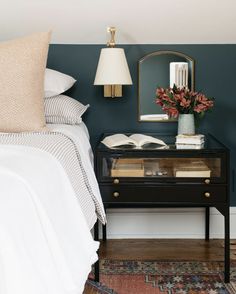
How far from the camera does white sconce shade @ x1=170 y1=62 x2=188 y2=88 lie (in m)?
3.33

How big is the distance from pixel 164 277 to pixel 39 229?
1.48 meters

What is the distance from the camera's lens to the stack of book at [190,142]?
111 inches

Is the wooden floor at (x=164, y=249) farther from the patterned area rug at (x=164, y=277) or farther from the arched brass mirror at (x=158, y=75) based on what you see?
the arched brass mirror at (x=158, y=75)

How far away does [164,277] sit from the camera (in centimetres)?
277

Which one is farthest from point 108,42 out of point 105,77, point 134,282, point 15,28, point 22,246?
point 22,246

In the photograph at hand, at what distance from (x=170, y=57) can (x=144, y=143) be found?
0.68 metres

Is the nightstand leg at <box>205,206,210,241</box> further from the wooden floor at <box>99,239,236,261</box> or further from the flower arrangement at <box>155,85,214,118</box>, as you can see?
the flower arrangement at <box>155,85,214,118</box>

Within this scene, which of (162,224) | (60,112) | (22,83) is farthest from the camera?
(162,224)

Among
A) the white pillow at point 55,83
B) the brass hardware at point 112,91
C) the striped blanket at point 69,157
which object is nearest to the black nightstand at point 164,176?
the striped blanket at point 69,157

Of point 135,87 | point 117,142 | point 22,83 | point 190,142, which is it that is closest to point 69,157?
point 22,83

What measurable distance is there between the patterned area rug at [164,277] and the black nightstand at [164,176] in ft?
0.54

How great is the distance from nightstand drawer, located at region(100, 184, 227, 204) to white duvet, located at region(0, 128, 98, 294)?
0.87 m

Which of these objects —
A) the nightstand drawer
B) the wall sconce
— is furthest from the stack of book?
the wall sconce

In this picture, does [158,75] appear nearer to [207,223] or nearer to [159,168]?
[159,168]
